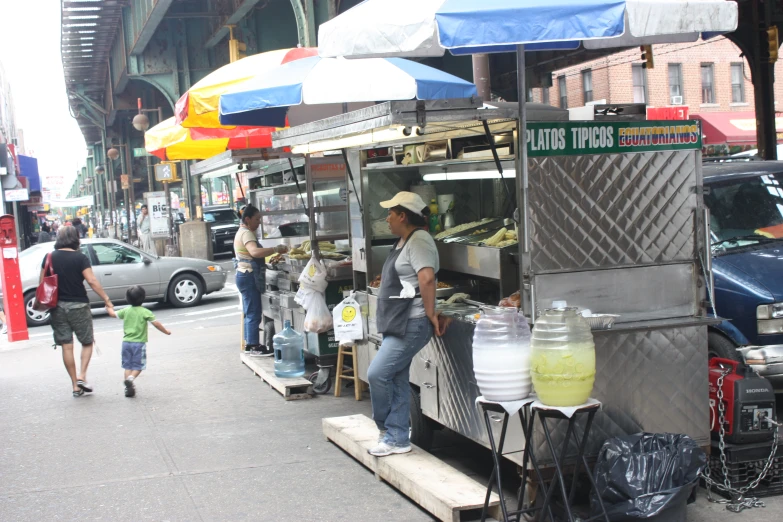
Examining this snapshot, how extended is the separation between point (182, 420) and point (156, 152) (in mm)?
6270

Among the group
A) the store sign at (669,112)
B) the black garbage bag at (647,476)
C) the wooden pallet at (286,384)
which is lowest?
the wooden pallet at (286,384)

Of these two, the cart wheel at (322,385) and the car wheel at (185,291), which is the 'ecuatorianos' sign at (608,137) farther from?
the car wheel at (185,291)

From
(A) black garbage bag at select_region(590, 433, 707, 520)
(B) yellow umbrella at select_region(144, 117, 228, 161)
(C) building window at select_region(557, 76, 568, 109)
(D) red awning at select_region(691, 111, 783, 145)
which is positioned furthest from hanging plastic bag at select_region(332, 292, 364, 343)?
(C) building window at select_region(557, 76, 568, 109)

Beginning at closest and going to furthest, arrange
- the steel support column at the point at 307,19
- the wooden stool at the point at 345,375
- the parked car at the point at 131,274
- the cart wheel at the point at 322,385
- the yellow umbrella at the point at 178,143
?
1. the wooden stool at the point at 345,375
2. the cart wheel at the point at 322,385
3. the yellow umbrella at the point at 178,143
4. the steel support column at the point at 307,19
5. the parked car at the point at 131,274

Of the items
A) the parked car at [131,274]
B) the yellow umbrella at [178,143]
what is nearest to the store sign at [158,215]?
the parked car at [131,274]

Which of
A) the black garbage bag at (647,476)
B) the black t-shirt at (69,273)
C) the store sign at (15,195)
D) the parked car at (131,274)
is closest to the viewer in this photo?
the black garbage bag at (647,476)

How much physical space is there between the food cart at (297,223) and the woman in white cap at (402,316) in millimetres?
2941

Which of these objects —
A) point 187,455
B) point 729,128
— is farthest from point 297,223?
point 729,128

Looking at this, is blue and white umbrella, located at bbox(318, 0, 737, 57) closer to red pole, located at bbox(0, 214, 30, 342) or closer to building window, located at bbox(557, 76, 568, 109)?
red pole, located at bbox(0, 214, 30, 342)

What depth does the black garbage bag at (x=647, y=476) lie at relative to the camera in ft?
14.9

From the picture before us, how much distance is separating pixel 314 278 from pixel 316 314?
0.36 meters

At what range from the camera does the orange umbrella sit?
36.4ft

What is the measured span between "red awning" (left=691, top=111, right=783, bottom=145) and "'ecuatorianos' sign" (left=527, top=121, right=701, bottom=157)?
28211mm

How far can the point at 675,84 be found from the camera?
3559 centimetres
